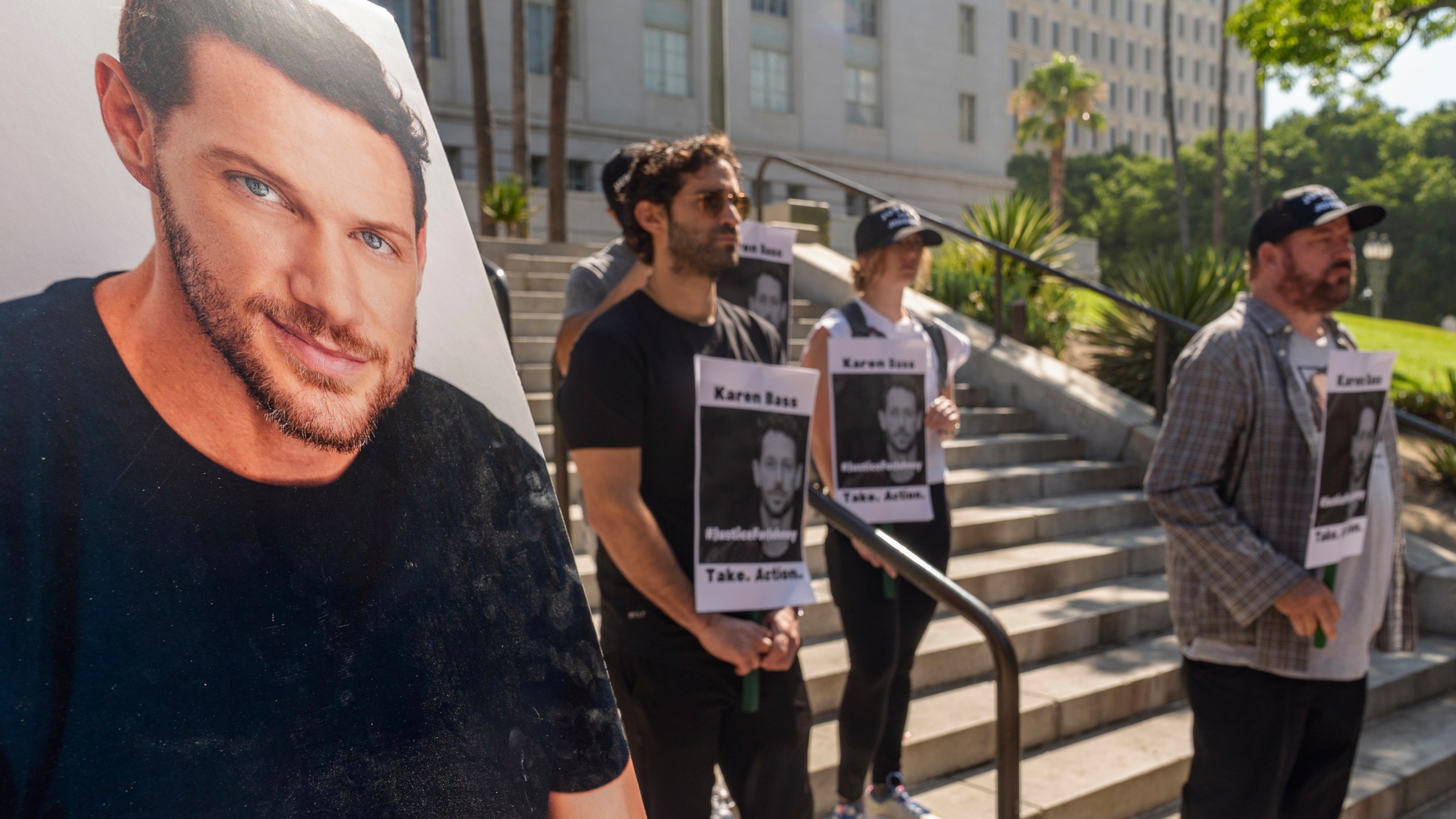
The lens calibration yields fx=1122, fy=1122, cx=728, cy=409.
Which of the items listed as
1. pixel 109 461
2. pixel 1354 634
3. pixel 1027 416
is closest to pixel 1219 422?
pixel 1354 634

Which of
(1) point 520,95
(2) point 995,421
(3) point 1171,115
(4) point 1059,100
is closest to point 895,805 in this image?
(2) point 995,421

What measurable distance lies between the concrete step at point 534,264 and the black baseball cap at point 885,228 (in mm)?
6187

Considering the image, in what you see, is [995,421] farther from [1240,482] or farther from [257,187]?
[257,187]

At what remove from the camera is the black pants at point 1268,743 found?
2.73 m

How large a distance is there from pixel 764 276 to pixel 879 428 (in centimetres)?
111

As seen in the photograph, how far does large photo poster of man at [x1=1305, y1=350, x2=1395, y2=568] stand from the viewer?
275 centimetres

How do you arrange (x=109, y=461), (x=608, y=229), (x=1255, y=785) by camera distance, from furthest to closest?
(x=608, y=229) < (x=1255, y=785) < (x=109, y=461)

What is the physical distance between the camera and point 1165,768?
14.5 ft

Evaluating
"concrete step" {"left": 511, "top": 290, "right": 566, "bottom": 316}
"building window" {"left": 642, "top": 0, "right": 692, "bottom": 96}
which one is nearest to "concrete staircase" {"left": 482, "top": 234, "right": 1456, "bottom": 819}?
"concrete step" {"left": 511, "top": 290, "right": 566, "bottom": 316}

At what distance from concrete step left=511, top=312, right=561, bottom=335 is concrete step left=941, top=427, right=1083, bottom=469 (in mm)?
2880

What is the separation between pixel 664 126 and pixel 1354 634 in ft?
91.7

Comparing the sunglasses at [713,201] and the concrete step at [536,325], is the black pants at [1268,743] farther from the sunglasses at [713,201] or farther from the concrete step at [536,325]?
the concrete step at [536,325]

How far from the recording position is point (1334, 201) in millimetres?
2979

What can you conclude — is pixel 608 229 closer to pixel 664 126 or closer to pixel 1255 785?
pixel 664 126
